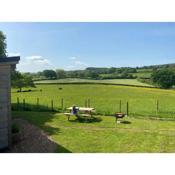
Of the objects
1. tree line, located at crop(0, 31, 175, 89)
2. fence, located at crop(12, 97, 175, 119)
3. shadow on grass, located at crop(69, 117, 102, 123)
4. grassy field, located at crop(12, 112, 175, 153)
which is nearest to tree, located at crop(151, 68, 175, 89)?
tree line, located at crop(0, 31, 175, 89)

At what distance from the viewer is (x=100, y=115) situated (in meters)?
19.4

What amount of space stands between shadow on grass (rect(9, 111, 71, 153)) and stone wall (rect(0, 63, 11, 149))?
515 millimetres

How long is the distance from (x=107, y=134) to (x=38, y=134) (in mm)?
2631

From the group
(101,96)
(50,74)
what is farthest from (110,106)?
(50,74)

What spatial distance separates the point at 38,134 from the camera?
14.2 meters

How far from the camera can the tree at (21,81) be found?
72.2 feet

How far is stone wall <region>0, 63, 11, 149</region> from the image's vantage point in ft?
38.2

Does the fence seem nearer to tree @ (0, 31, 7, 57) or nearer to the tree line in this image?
the tree line

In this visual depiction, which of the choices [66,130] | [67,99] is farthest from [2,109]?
[67,99]

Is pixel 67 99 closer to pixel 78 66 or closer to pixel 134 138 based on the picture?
pixel 78 66

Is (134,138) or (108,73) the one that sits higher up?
(108,73)

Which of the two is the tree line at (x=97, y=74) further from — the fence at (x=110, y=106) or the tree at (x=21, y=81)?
the fence at (x=110, y=106)

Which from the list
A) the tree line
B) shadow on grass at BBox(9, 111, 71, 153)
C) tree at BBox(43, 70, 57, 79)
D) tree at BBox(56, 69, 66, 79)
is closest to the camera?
shadow on grass at BBox(9, 111, 71, 153)
